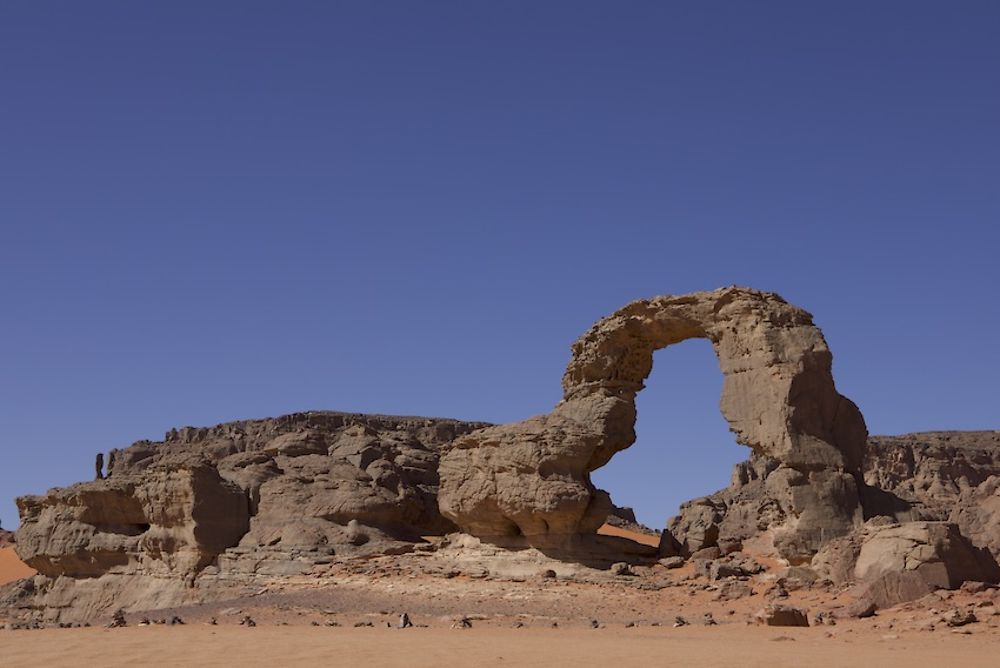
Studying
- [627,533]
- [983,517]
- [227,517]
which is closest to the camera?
[983,517]

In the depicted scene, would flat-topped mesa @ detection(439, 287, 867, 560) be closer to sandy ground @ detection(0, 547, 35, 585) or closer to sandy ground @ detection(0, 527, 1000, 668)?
sandy ground @ detection(0, 527, 1000, 668)

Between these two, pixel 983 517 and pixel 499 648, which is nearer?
pixel 499 648

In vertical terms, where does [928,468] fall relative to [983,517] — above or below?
above

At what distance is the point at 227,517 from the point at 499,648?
46.3ft

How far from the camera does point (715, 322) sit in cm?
2127

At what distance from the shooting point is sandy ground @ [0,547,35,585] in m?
41.3

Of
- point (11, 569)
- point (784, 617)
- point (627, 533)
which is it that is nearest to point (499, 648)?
point (784, 617)

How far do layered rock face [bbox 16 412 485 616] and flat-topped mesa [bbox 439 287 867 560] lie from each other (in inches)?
106

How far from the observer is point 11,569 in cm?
4291

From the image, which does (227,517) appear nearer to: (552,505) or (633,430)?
(552,505)

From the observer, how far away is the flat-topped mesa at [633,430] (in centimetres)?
1900

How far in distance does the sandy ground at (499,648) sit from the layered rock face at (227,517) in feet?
29.3

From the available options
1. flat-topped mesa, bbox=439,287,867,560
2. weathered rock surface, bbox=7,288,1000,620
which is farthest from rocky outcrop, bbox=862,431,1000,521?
flat-topped mesa, bbox=439,287,867,560

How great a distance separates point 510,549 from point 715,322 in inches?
234
